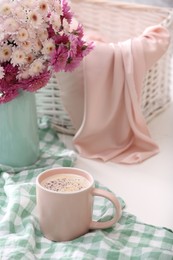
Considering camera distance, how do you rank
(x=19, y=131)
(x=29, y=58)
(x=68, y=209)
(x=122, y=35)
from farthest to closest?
(x=122, y=35) < (x=19, y=131) < (x=29, y=58) < (x=68, y=209)

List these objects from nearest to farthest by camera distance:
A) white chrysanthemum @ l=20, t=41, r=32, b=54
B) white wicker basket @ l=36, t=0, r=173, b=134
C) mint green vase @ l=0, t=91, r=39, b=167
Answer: white chrysanthemum @ l=20, t=41, r=32, b=54 < mint green vase @ l=0, t=91, r=39, b=167 < white wicker basket @ l=36, t=0, r=173, b=134

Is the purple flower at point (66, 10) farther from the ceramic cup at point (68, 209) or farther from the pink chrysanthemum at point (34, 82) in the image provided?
the ceramic cup at point (68, 209)

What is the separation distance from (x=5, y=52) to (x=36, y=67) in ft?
0.18

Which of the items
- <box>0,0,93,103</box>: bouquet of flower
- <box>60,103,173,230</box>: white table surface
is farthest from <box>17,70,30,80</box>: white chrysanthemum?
<box>60,103,173,230</box>: white table surface

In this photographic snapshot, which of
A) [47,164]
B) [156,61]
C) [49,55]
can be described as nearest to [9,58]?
[49,55]

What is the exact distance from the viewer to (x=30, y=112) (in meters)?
0.99

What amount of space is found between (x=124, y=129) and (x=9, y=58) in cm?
30

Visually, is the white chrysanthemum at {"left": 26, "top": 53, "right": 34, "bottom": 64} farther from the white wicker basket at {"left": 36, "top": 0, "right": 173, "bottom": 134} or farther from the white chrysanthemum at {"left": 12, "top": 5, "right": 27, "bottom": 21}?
the white wicker basket at {"left": 36, "top": 0, "right": 173, "bottom": 134}

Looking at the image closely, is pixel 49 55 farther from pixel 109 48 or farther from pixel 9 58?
pixel 109 48

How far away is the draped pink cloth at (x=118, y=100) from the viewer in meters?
1.03

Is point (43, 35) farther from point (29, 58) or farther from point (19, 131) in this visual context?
point (19, 131)

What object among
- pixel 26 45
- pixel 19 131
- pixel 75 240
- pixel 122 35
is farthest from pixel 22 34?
pixel 122 35

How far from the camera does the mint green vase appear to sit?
3.16ft

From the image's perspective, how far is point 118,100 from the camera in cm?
105
